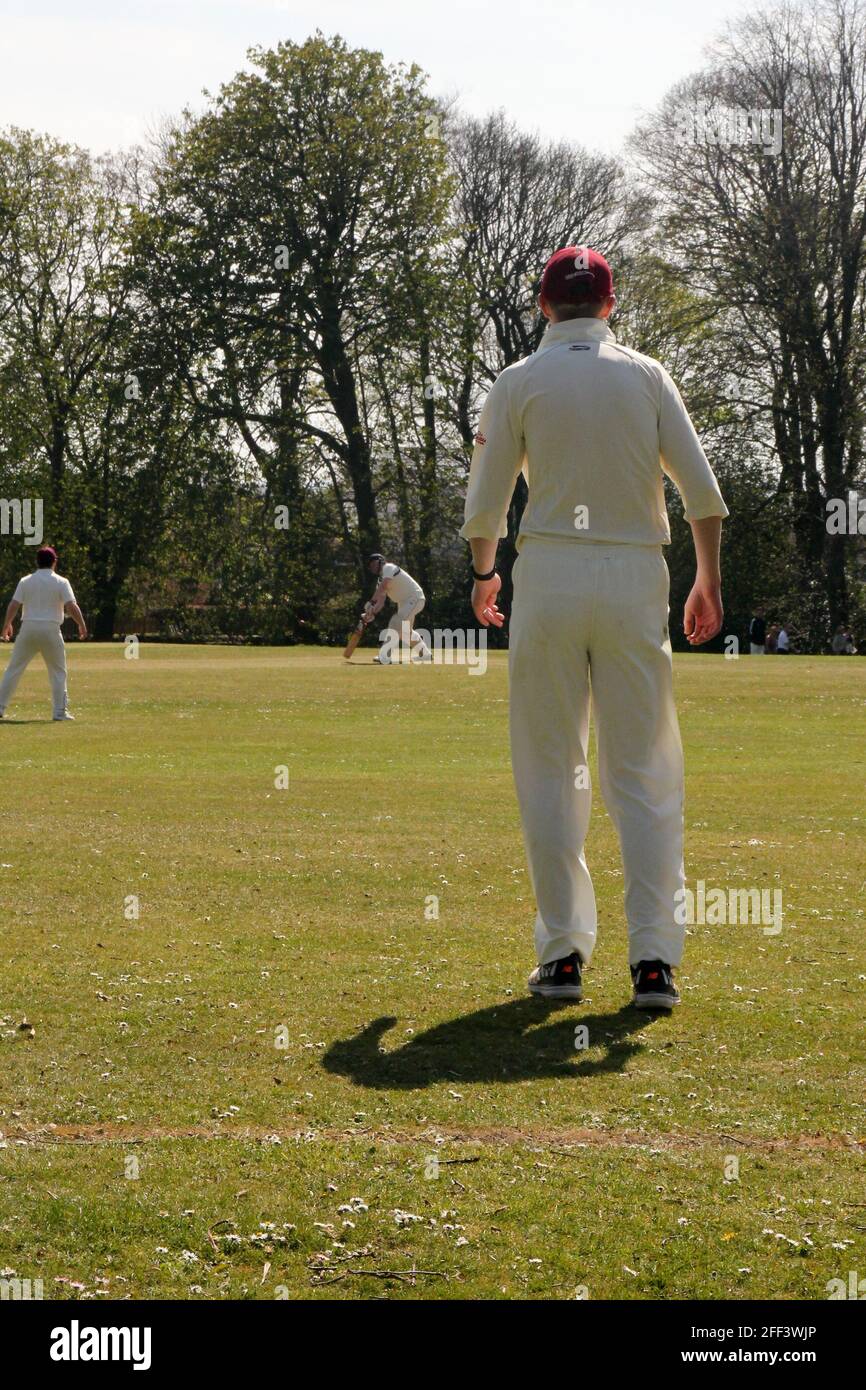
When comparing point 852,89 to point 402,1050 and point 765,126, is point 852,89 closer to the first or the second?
point 765,126

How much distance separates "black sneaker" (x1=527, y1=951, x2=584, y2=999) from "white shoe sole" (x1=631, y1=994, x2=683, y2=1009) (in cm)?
31

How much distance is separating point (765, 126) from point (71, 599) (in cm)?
3543

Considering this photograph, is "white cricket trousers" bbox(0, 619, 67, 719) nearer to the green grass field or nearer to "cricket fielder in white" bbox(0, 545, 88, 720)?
"cricket fielder in white" bbox(0, 545, 88, 720)

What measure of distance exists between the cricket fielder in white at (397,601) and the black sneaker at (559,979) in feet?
86.4

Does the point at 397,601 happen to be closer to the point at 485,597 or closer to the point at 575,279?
the point at 485,597

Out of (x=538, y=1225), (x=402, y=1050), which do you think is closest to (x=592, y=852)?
(x=402, y=1050)

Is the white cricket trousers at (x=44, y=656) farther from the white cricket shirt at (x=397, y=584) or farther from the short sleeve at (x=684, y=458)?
the short sleeve at (x=684, y=458)

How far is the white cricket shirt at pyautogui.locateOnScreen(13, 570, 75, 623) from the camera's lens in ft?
74.0

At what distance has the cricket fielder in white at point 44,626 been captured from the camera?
2252 centimetres

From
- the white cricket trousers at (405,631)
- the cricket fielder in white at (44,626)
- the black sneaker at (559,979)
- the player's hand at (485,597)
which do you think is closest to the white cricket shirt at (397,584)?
the white cricket trousers at (405,631)

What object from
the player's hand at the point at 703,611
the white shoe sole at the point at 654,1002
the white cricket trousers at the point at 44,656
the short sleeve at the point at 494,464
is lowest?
the white shoe sole at the point at 654,1002

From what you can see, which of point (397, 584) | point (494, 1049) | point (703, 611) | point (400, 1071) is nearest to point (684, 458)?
point (703, 611)

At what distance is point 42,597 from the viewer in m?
22.6
